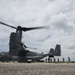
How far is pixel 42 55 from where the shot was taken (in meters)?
61.2

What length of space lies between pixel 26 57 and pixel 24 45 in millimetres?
4263

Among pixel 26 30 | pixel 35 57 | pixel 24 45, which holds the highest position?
pixel 26 30

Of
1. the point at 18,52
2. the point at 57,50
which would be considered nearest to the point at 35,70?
the point at 18,52

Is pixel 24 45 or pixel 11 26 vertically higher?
pixel 11 26

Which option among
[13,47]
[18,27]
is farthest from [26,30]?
[13,47]

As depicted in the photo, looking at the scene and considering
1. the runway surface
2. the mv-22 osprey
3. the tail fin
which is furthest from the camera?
the tail fin

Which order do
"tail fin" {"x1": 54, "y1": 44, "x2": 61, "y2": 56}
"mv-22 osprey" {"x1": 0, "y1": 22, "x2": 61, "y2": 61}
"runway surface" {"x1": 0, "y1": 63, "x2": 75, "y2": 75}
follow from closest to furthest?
1. "runway surface" {"x1": 0, "y1": 63, "x2": 75, "y2": 75}
2. "mv-22 osprey" {"x1": 0, "y1": 22, "x2": 61, "y2": 61}
3. "tail fin" {"x1": 54, "y1": 44, "x2": 61, "y2": 56}

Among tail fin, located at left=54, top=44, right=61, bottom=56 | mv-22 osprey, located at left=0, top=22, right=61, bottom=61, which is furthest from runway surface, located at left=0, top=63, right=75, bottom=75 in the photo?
tail fin, located at left=54, top=44, right=61, bottom=56

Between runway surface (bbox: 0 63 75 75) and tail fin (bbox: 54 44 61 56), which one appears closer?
runway surface (bbox: 0 63 75 75)

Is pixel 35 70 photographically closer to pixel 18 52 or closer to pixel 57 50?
pixel 18 52

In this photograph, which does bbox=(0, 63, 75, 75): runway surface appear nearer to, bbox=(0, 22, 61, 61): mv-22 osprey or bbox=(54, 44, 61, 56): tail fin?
bbox=(0, 22, 61, 61): mv-22 osprey

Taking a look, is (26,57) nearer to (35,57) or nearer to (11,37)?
(35,57)

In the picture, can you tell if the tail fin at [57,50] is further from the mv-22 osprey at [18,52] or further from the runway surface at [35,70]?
the runway surface at [35,70]

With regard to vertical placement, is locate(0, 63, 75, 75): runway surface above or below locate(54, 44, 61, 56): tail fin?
below
